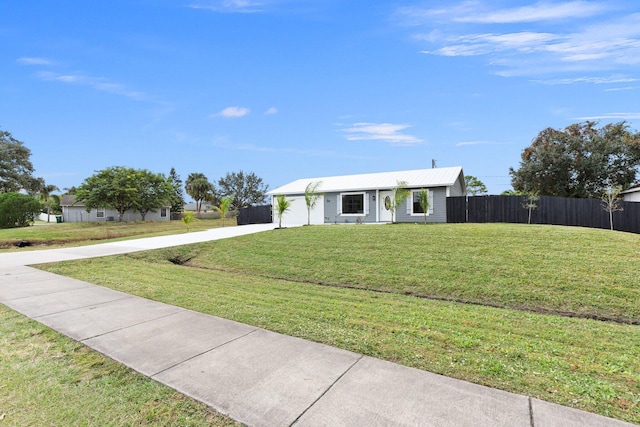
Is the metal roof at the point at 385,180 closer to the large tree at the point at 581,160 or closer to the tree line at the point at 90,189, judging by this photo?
the tree line at the point at 90,189

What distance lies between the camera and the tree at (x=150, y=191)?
33.5 meters

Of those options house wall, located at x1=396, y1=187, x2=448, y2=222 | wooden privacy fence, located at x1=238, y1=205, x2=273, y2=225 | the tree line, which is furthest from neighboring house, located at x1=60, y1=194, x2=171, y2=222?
house wall, located at x1=396, y1=187, x2=448, y2=222

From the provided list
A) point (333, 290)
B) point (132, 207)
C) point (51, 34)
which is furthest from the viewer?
point (132, 207)

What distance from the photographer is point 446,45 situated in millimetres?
10938

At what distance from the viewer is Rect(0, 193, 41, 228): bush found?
24812mm

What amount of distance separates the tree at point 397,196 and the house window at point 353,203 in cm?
203

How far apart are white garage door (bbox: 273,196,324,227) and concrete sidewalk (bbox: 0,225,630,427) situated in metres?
16.5

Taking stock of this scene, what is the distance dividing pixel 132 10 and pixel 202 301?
36.4 ft

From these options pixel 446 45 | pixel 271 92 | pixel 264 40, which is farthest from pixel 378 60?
pixel 271 92

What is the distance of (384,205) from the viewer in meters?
18.2

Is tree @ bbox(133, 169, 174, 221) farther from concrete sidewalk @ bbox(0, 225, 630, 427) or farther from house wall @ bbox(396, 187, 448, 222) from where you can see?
concrete sidewalk @ bbox(0, 225, 630, 427)

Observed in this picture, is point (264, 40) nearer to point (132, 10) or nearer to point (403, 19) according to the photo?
point (132, 10)

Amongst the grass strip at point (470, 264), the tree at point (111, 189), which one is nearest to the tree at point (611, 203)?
the grass strip at point (470, 264)

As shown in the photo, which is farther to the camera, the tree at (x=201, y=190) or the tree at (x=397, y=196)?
the tree at (x=201, y=190)
